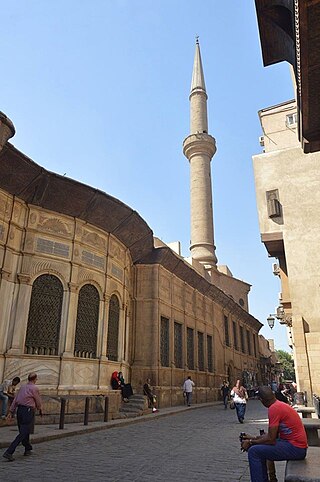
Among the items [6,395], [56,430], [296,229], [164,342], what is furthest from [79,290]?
[296,229]

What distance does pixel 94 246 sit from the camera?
546 inches

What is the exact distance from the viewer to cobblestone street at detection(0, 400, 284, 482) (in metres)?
5.37

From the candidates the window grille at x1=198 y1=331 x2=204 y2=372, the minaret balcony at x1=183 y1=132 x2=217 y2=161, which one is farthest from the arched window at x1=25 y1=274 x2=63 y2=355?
the minaret balcony at x1=183 y1=132 x2=217 y2=161

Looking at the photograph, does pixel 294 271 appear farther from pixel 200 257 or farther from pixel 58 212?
pixel 200 257

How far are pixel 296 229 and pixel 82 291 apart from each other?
8.14m

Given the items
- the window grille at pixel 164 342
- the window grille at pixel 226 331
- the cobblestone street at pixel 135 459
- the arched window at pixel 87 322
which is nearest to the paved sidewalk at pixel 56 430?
the cobblestone street at pixel 135 459

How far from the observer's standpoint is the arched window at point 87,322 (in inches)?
503

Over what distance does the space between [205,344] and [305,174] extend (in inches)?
475

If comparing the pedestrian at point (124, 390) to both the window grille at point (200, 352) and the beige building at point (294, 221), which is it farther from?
the window grille at point (200, 352)

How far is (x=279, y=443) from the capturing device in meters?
3.87

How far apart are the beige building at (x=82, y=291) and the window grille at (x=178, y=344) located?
0.05 metres

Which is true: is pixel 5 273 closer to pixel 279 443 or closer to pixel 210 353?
pixel 279 443

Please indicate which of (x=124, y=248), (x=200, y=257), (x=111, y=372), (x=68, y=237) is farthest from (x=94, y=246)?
(x=200, y=257)

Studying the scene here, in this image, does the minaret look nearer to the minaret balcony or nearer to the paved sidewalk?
the minaret balcony
